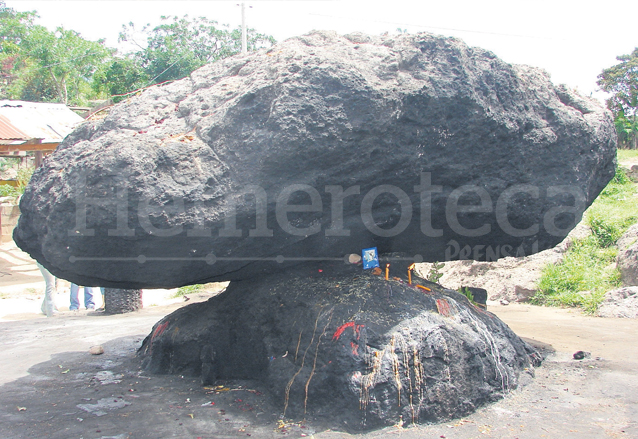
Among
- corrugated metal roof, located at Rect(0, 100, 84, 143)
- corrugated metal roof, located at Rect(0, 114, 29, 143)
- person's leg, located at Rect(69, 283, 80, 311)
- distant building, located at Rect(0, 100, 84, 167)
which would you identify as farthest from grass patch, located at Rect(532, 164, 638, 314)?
corrugated metal roof, located at Rect(0, 114, 29, 143)

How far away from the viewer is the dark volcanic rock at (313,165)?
3131 millimetres

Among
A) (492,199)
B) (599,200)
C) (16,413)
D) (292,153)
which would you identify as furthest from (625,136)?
(16,413)

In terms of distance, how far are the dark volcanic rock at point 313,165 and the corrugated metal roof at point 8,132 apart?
8075 millimetres

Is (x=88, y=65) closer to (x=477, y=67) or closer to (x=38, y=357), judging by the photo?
(x=38, y=357)

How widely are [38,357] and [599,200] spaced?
12009 mm

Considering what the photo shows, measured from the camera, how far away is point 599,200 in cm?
1235

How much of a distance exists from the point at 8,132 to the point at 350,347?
10397mm

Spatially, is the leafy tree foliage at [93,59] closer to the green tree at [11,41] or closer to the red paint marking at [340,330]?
the green tree at [11,41]

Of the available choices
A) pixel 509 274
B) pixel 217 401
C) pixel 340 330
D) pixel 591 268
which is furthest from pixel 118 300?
pixel 591 268

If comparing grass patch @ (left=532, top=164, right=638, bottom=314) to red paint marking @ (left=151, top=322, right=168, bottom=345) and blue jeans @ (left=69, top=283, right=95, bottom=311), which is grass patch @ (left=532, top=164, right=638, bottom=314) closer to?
red paint marking @ (left=151, top=322, right=168, bottom=345)

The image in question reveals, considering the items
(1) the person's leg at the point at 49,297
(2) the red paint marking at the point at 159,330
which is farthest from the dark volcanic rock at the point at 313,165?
(1) the person's leg at the point at 49,297

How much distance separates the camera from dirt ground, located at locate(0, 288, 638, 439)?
2.97m

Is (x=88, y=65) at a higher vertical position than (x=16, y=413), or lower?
higher

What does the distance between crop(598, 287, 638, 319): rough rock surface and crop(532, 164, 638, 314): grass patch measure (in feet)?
0.64
